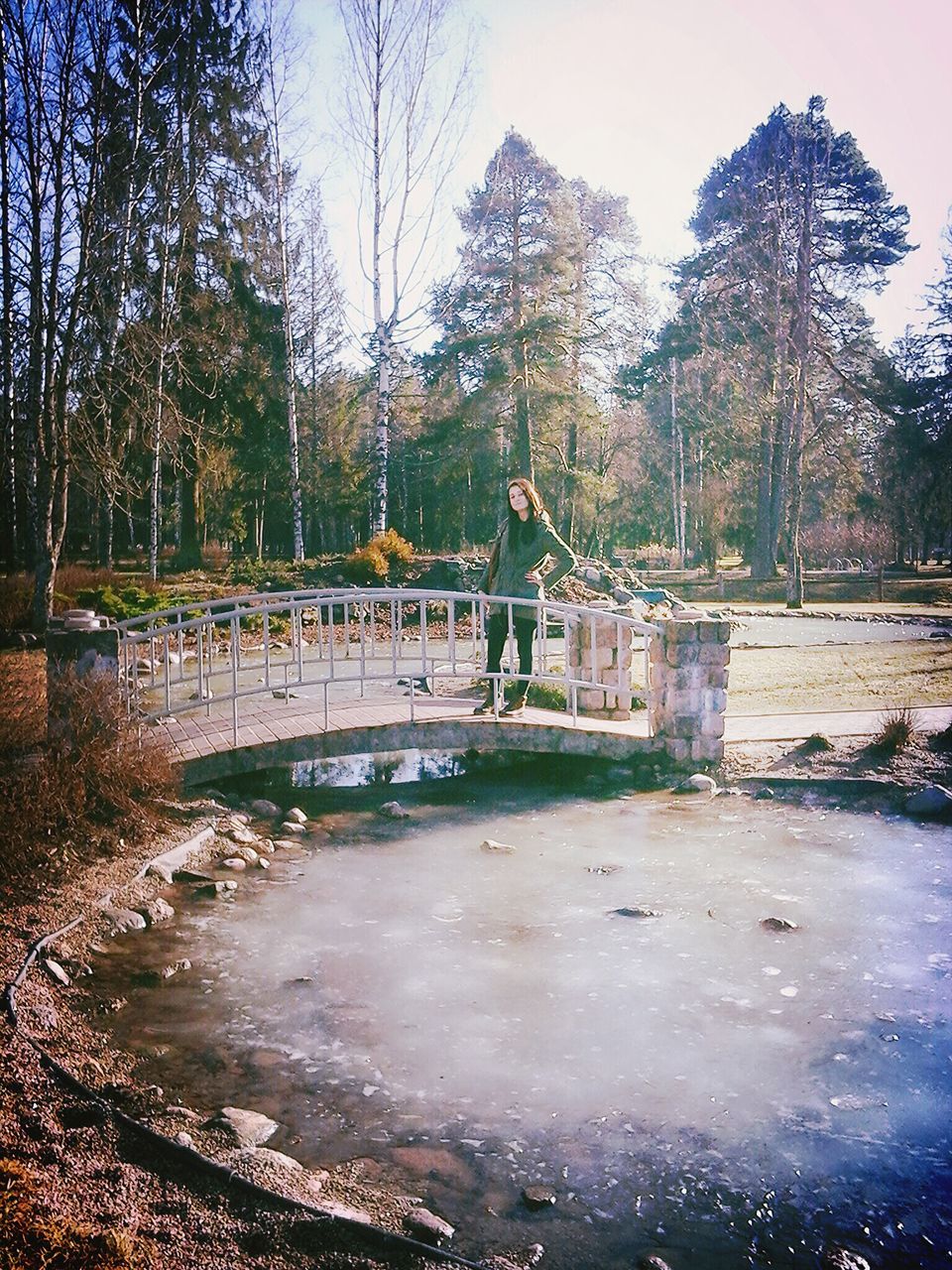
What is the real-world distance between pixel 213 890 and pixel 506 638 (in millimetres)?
3970

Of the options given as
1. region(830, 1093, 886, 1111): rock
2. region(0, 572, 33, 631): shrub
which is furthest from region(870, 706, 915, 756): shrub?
region(0, 572, 33, 631): shrub

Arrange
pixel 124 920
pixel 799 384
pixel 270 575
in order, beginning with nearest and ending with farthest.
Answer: pixel 124 920 < pixel 270 575 < pixel 799 384

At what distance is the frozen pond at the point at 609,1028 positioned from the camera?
312cm

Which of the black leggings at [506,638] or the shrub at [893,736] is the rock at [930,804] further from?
the black leggings at [506,638]

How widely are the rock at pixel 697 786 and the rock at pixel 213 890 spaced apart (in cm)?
379

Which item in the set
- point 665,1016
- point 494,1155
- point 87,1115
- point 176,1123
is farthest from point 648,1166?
point 87,1115

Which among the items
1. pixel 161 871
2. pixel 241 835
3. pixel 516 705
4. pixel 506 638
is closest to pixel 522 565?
pixel 506 638

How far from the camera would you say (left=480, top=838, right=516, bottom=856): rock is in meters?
6.80

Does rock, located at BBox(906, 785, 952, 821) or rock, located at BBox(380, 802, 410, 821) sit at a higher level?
rock, located at BBox(906, 785, 952, 821)

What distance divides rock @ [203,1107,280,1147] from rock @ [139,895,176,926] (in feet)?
6.85

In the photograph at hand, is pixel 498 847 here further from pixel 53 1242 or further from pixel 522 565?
pixel 53 1242

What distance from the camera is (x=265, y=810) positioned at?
7.71 meters

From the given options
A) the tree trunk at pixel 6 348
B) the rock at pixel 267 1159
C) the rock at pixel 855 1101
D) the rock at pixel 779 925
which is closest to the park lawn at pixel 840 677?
the rock at pixel 779 925

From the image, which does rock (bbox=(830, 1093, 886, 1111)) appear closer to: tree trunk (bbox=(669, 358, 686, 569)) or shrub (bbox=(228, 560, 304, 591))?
shrub (bbox=(228, 560, 304, 591))
